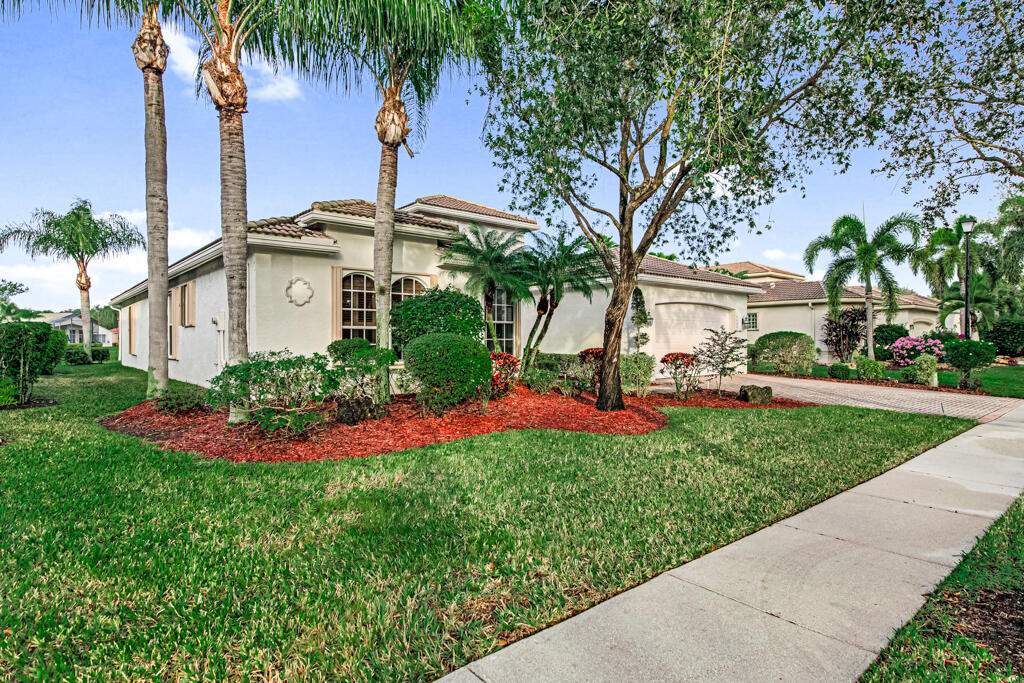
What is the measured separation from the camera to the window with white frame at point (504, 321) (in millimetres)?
13586

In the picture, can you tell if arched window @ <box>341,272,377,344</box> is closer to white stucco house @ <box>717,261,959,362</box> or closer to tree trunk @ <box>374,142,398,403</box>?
tree trunk @ <box>374,142,398,403</box>

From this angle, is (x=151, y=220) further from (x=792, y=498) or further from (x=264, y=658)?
(x=792, y=498)

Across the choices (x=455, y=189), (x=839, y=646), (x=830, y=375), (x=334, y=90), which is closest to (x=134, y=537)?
(x=839, y=646)

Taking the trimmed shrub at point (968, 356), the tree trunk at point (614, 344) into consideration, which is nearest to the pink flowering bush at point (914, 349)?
the trimmed shrub at point (968, 356)

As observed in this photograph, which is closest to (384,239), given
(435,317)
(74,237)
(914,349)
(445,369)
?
(435,317)

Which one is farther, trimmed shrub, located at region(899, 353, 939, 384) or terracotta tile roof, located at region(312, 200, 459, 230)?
trimmed shrub, located at region(899, 353, 939, 384)

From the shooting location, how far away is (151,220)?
10.3 meters

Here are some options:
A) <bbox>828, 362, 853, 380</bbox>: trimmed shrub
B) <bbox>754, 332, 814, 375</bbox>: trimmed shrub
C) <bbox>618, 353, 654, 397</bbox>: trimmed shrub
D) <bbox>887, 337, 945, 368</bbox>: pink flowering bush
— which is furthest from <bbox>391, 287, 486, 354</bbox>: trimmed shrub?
<bbox>887, 337, 945, 368</bbox>: pink flowering bush

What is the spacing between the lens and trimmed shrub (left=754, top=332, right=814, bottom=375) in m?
18.4

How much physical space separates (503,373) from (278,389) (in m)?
4.80

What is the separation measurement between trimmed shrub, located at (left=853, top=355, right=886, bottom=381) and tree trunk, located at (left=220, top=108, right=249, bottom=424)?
1840 centimetres

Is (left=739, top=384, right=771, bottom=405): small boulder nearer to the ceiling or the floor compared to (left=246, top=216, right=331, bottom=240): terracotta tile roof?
nearer to the floor

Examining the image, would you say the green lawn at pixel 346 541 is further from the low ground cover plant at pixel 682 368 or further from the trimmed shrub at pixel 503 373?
the low ground cover plant at pixel 682 368

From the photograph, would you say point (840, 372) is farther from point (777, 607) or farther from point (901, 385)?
point (777, 607)
